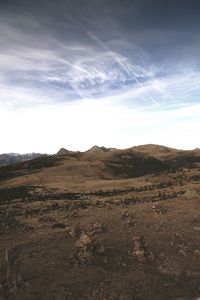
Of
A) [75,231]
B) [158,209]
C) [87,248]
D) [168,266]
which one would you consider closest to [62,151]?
[158,209]

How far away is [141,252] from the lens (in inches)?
587

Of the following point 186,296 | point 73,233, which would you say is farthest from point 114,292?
point 73,233

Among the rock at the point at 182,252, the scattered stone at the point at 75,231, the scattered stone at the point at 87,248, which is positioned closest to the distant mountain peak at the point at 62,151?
the scattered stone at the point at 75,231

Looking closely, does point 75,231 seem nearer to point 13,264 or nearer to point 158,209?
point 13,264

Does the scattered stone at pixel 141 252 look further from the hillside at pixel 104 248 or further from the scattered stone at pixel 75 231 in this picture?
the scattered stone at pixel 75 231

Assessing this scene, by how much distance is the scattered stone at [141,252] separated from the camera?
48.1ft

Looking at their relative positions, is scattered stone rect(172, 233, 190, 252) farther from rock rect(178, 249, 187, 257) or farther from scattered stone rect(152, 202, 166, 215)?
scattered stone rect(152, 202, 166, 215)

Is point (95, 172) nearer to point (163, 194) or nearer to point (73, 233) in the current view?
point (163, 194)

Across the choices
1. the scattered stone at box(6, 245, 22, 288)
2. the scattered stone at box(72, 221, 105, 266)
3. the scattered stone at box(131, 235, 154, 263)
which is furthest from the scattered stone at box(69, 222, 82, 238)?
the scattered stone at box(131, 235, 154, 263)

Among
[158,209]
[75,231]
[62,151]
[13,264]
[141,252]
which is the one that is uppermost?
[62,151]

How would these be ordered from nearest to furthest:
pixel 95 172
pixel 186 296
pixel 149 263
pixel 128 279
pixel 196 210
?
pixel 186 296
pixel 128 279
pixel 149 263
pixel 196 210
pixel 95 172

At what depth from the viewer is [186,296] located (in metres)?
12.3

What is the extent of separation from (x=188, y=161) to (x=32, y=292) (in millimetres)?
65495

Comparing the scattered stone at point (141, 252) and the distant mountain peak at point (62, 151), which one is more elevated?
the distant mountain peak at point (62, 151)
